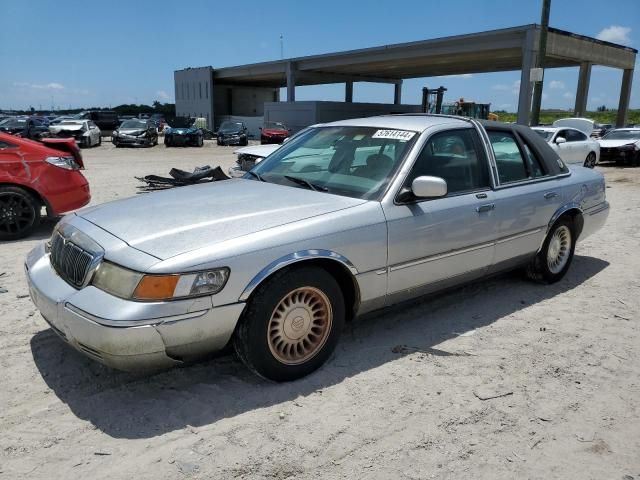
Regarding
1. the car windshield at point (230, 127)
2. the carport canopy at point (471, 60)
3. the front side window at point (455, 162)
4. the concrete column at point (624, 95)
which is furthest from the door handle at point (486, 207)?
the concrete column at point (624, 95)

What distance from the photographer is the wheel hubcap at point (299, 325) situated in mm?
3186

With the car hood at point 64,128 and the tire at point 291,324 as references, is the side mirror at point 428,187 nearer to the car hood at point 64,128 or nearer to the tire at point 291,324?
the tire at point 291,324

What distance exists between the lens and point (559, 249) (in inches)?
214

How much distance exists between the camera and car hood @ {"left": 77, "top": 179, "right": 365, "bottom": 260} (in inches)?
117

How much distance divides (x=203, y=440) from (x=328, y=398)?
784 mm

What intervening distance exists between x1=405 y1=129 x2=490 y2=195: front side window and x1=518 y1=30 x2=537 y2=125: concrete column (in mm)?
23416

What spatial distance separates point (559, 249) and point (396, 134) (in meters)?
2.46

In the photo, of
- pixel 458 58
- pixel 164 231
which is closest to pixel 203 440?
pixel 164 231

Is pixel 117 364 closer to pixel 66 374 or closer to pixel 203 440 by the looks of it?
pixel 203 440

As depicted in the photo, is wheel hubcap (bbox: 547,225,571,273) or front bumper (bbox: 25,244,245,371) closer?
front bumper (bbox: 25,244,245,371)

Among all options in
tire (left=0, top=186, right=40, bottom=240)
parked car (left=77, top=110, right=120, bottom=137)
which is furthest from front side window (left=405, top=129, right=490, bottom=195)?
parked car (left=77, top=110, right=120, bottom=137)

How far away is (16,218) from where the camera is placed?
6832 millimetres

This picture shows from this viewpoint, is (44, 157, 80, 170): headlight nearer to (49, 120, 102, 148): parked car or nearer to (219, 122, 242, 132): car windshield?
(49, 120, 102, 148): parked car

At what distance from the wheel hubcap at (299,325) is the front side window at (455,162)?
111cm
